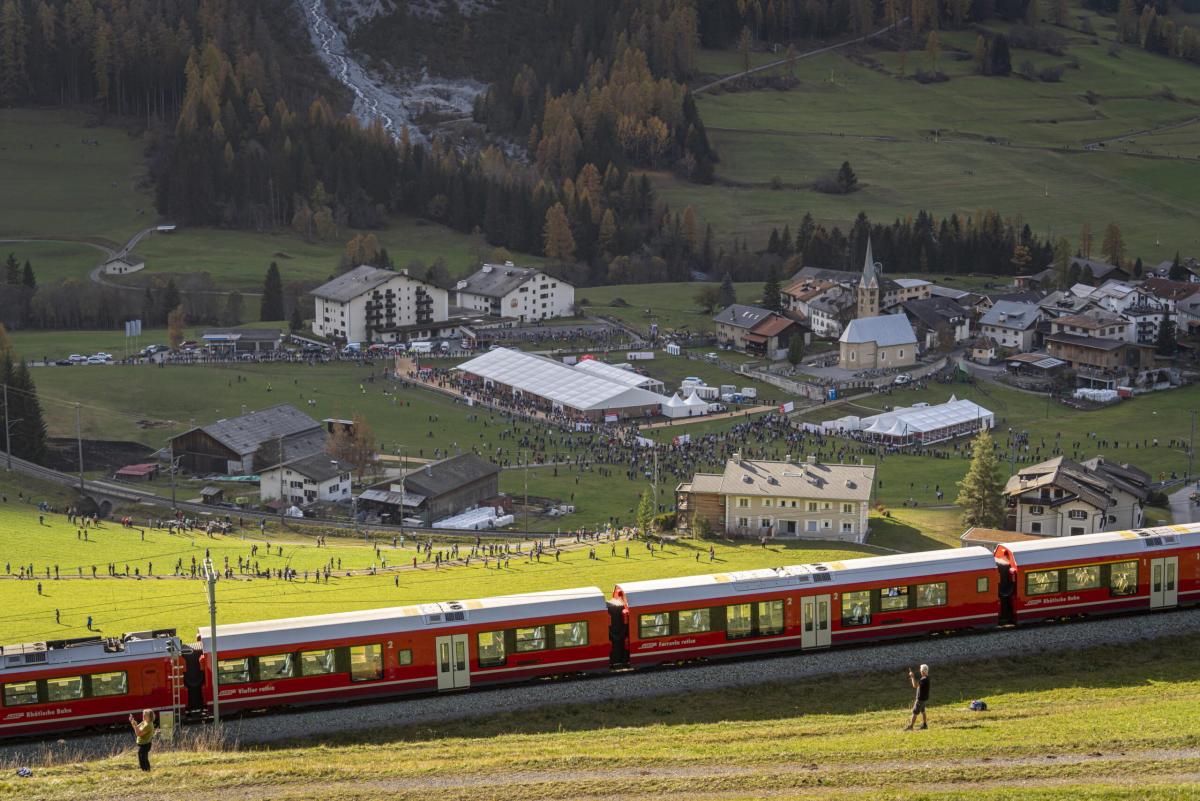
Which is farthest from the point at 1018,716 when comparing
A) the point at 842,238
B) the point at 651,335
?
the point at 842,238

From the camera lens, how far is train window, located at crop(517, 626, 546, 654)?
135 ft

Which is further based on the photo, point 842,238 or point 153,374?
point 842,238

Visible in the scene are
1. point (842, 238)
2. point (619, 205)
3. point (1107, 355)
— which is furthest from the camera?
point (619, 205)

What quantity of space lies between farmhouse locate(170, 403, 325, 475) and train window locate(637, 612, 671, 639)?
60638 mm

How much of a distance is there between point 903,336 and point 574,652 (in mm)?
96506

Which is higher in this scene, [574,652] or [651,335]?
[574,652]

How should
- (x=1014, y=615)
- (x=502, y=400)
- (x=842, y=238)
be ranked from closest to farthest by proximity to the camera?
(x=1014, y=615) < (x=502, y=400) < (x=842, y=238)

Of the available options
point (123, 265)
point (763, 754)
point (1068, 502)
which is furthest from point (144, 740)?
point (123, 265)

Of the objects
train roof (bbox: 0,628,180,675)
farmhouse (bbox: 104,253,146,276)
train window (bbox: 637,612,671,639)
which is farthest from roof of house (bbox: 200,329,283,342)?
train window (bbox: 637,612,671,639)

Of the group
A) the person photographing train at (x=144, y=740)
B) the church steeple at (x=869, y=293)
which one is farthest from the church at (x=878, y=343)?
the person photographing train at (x=144, y=740)

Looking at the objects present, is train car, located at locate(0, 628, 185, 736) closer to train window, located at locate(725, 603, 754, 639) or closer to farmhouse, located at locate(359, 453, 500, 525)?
train window, located at locate(725, 603, 754, 639)

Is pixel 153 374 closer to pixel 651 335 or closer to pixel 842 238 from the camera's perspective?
pixel 651 335

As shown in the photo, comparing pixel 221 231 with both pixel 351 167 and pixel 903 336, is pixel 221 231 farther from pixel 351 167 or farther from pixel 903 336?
pixel 903 336

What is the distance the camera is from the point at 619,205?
619 ft
